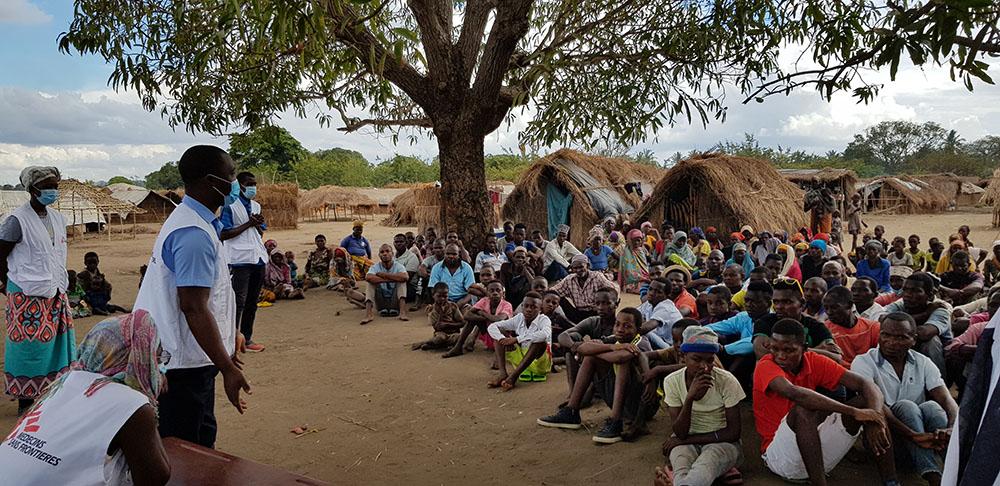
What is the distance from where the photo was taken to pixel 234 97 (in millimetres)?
8734

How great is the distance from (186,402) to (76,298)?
7826 millimetres

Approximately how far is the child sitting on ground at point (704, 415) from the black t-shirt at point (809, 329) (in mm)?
418

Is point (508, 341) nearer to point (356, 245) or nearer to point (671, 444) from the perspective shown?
point (671, 444)

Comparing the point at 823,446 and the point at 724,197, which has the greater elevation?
the point at 724,197

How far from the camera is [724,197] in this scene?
1301cm

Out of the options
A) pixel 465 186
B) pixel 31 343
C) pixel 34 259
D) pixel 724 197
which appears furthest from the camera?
pixel 724 197

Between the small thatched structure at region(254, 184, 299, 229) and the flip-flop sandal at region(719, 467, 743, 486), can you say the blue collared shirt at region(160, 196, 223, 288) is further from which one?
the small thatched structure at region(254, 184, 299, 229)

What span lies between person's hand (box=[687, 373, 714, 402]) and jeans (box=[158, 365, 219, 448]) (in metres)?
2.39

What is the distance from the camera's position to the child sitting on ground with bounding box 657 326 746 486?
11.1ft

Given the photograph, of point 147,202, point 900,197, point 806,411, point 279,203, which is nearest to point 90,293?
point 806,411

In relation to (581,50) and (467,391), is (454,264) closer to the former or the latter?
(467,391)

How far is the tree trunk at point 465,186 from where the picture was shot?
912 cm

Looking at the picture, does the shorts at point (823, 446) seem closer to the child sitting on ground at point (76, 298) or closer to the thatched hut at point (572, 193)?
the child sitting on ground at point (76, 298)

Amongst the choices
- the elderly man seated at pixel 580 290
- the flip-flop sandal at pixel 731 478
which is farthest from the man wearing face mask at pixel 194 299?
the elderly man seated at pixel 580 290
